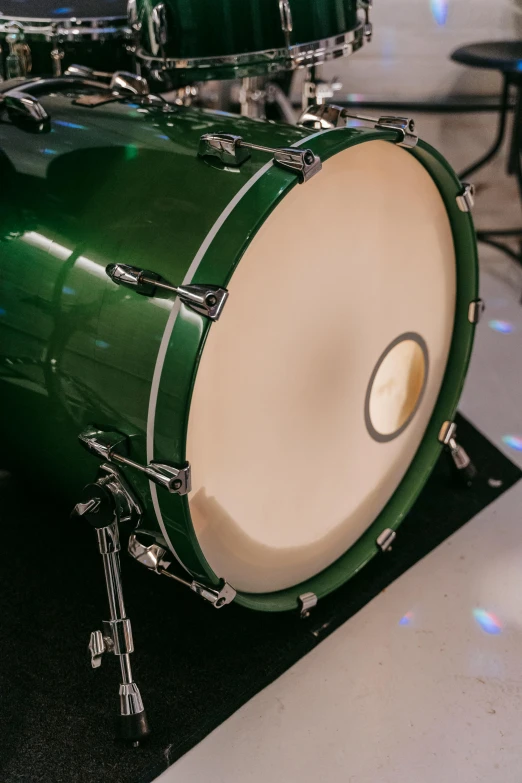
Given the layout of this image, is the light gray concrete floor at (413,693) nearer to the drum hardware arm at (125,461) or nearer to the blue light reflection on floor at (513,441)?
the blue light reflection on floor at (513,441)

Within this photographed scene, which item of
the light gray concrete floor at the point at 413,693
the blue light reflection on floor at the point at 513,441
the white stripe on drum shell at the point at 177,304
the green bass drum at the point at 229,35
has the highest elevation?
the green bass drum at the point at 229,35

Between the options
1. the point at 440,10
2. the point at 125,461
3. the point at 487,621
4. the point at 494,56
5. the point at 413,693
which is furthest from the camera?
the point at 440,10

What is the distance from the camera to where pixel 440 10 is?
12.4 ft

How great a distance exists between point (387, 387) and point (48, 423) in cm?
59

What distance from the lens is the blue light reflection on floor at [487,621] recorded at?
1.41 meters

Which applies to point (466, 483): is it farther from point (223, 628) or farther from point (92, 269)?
point (92, 269)

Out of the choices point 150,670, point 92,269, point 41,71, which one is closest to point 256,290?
point 92,269

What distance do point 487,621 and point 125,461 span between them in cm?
76

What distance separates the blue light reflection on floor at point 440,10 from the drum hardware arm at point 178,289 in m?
3.36

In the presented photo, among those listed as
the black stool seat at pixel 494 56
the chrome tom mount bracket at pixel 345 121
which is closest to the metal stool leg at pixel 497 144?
the black stool seat at pixel 494 56

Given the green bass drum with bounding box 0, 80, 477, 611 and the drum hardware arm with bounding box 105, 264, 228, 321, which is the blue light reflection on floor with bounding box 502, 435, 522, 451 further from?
the drum hardware arm with bounding box 105, 264, 228, 321

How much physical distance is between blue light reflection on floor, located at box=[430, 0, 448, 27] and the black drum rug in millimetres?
2933

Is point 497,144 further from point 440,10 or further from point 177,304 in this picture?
point 177,304

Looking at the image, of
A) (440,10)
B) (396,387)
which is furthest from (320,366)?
(440,10)
